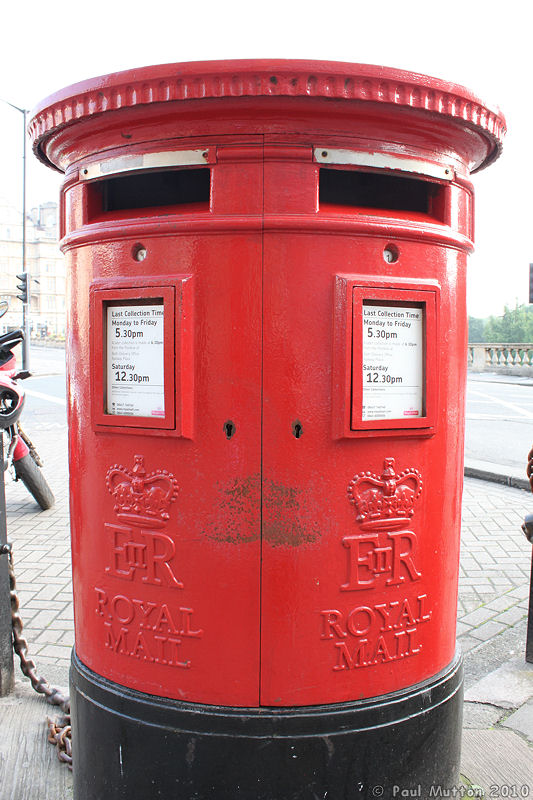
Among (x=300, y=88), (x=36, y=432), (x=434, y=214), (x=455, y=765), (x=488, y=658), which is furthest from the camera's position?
(x=36, y=432)

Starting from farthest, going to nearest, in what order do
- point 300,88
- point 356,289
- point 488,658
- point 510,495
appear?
point 510,495 < point 488,658 < point 356,289 < point 300,88

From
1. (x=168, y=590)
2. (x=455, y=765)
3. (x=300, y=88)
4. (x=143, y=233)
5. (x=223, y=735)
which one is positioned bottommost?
(x=455, y=765)

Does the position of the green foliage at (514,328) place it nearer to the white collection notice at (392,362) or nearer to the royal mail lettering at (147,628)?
the white collection notice at (392,362)

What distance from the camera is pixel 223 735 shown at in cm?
173

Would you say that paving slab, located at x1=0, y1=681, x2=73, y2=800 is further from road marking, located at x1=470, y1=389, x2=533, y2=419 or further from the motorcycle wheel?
road marking, located at x1=470, y1=389, x2=533, y2=419

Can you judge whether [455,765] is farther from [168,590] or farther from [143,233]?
[143,233]

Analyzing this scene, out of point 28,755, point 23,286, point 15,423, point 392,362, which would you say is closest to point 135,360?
point 392,362

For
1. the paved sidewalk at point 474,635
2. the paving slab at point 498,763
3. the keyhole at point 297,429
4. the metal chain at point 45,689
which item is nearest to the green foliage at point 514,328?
the paved sidewalk at point 474,635

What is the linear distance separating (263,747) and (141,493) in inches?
28.5

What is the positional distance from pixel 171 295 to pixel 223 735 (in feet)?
3.73

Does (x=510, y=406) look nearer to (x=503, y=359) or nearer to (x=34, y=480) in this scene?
(x=34, y=480)

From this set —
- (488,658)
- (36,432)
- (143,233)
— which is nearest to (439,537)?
(143,233)

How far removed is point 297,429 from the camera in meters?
1.69

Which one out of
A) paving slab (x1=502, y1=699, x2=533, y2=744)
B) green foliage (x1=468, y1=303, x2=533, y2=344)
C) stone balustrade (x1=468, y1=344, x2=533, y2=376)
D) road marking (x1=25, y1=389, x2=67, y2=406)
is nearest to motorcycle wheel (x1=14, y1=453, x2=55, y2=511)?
paving slab (x1=502, y1=699, x2=533, y2=744)
